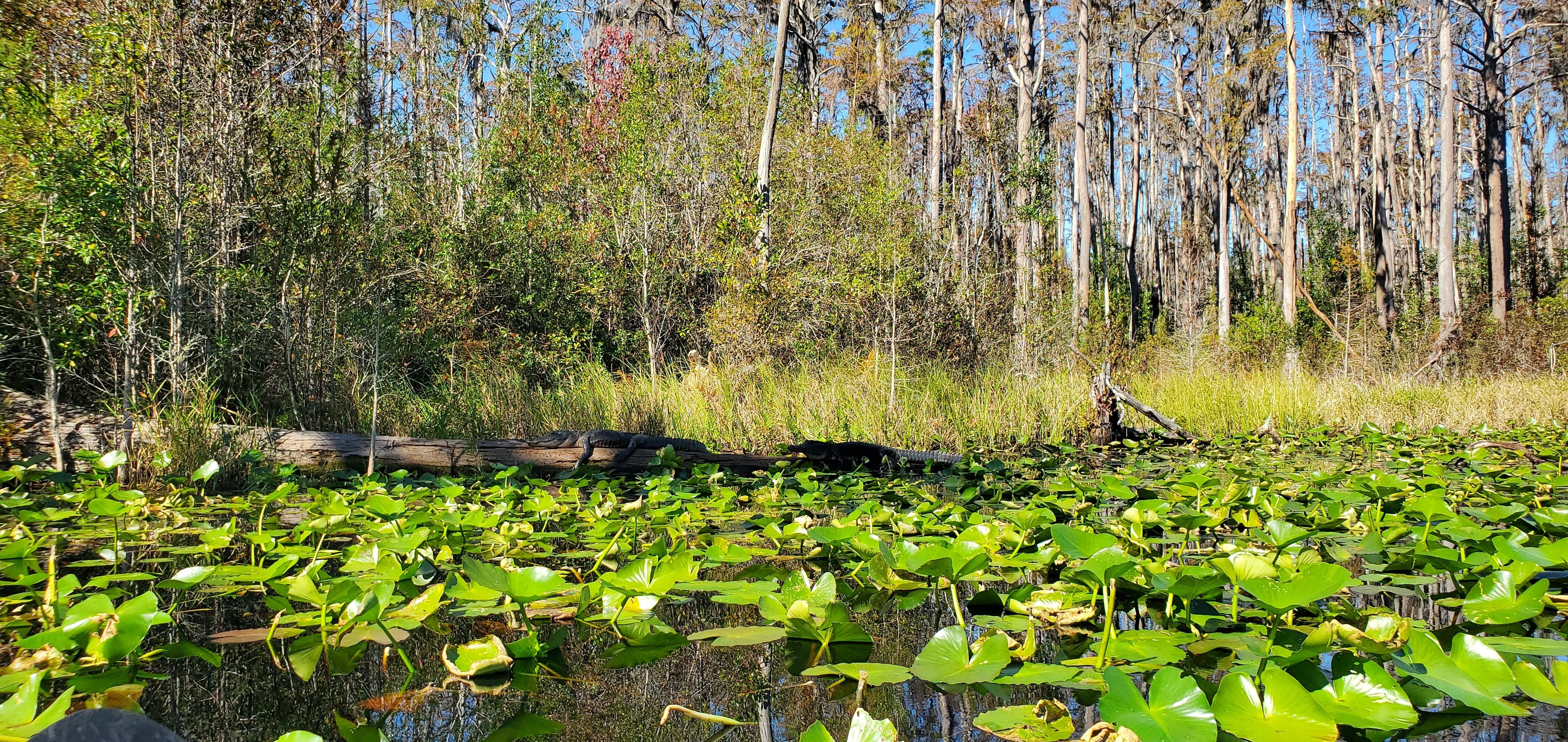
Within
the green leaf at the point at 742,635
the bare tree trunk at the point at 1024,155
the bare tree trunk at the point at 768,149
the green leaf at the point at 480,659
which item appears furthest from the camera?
the bare tree trunk at the point at 1024,155

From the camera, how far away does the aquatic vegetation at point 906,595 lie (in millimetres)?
1183

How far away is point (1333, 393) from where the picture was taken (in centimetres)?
967

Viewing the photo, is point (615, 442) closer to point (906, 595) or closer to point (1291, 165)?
point (906, 595)

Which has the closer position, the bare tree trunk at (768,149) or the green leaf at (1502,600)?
the green leaf at (1502,600)

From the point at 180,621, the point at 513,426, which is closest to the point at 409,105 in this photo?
the point at 513,426

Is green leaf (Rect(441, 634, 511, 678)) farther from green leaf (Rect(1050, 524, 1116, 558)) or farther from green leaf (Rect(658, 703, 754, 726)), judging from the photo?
green leaf (Rect(1050, 524, 1116, 558))

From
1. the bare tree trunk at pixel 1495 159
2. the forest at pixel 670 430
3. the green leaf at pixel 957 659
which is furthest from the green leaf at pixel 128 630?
the bare tree trunk at pixel 1495 159

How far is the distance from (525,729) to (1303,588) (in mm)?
1190

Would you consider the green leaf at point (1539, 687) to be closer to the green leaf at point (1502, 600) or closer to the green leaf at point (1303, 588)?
the green leaf at point (1303, 588)

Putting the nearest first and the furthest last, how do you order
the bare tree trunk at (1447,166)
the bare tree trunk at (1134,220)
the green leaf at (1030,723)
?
the green leaf at (1030,723)
the bare tree trunk at (1447,166)
the bare tree trunk at (1134,220)

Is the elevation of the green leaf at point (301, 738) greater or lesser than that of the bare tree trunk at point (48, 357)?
lesser

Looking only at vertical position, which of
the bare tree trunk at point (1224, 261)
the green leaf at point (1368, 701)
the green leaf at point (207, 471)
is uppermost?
the bare tree trunk at point (1224, 261)

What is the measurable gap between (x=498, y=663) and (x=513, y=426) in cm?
588

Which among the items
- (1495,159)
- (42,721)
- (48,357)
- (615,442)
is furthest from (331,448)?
(1495,159)
